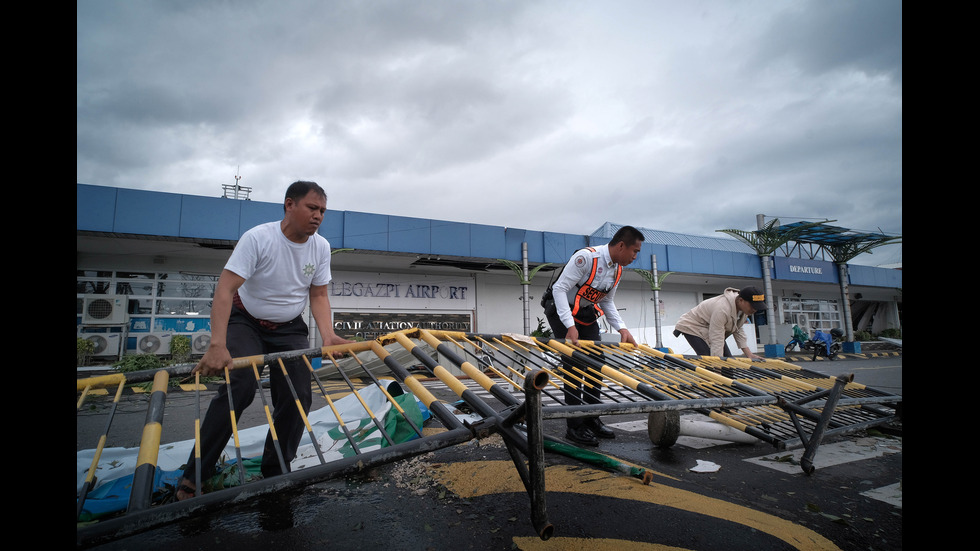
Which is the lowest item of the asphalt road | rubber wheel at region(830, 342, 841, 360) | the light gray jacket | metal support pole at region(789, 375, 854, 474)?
rubber wheel at region(830, 342, 841, 360)

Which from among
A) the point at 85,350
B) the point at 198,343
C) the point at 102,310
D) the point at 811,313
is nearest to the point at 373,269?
the point at 198,343

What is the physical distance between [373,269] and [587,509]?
1650cm

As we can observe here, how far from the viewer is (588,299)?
402 cm

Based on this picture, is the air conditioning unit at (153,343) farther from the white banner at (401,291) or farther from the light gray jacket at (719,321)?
the light gray jacket at (719,321)

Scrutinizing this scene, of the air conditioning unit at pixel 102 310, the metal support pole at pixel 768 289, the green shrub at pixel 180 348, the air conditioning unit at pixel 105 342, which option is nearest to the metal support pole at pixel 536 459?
the green shrub at pixel 180 348

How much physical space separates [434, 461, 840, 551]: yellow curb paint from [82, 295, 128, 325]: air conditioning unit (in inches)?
619

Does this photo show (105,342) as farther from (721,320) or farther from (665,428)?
(721,320)

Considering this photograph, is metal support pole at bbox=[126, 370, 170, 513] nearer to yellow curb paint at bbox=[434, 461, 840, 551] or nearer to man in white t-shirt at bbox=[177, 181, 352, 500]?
man in white t-shirt at bbox=[177, 181, 352, 500]

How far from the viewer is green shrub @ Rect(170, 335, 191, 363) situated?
1408 cm

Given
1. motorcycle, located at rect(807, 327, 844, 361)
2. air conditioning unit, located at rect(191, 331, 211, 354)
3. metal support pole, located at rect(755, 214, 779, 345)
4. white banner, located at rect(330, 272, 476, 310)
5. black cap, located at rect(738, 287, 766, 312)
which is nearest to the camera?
black cap, located at rect(738, 287, 766, 312)

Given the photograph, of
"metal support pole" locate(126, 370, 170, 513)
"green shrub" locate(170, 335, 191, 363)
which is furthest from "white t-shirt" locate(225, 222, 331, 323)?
"green shrub" locate(170, 335, 191, 363)
